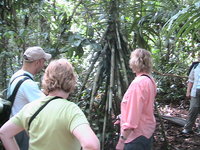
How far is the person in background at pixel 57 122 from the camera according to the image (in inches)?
52.2

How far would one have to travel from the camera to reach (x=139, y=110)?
2.20 meters

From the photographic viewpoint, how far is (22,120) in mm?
1526

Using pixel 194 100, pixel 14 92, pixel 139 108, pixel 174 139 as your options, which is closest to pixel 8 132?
pixel 14 92

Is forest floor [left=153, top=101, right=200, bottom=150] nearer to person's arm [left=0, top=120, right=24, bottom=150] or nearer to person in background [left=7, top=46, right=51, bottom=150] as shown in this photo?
person in background [left=7, top=46, right=51, bottom=150]

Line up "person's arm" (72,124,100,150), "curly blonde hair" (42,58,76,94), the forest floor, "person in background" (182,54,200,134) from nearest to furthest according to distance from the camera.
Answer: "person's arm" (72,124,100,150)
"curly blonde hair" (42,58,76,94)
the forest floor
"person in background" (182,54,200,134)

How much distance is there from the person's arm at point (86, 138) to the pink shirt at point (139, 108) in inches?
37.1

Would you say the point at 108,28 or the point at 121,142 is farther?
the point at 108,28

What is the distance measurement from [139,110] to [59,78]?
926 millimetres

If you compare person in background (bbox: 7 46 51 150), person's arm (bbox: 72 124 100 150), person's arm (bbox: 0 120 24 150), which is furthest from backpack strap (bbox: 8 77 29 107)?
person's arm (bbox: 72 124 100 150)

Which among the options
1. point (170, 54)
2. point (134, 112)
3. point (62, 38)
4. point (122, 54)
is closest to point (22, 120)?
point (134, 112)

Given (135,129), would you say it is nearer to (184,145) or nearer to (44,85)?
(44,85)

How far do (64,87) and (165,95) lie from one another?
590 cm

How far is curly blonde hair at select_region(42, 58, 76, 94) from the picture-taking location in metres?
1.48

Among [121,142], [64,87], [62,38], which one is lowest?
[121,142]
